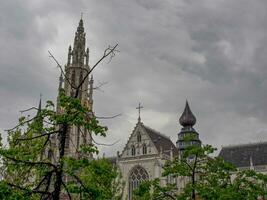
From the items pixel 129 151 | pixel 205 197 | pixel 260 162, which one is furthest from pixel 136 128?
pixel 205 197

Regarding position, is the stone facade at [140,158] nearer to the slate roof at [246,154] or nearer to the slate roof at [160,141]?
the slate roof at [160,141]

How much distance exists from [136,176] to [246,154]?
20139mm

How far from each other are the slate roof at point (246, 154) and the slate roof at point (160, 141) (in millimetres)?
9699

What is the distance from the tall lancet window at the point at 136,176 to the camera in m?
51.7

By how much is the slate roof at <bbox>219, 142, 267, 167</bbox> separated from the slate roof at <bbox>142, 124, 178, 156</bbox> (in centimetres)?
970

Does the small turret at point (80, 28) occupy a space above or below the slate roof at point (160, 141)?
above

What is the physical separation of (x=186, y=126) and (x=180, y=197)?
4322 centimetres

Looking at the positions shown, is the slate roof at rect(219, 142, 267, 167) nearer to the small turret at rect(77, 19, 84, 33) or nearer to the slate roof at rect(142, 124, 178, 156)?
the slate roof at rect(142, 124, 178, 156)

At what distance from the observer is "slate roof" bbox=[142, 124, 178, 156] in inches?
2125

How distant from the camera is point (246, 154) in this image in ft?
193

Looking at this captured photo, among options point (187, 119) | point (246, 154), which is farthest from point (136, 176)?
point (246, 154)

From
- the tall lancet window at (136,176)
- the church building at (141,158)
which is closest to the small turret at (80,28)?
the church building at (141,158)

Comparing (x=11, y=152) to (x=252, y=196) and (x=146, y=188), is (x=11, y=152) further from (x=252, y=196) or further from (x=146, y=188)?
(x=252, y=196)

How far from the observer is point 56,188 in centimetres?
945
